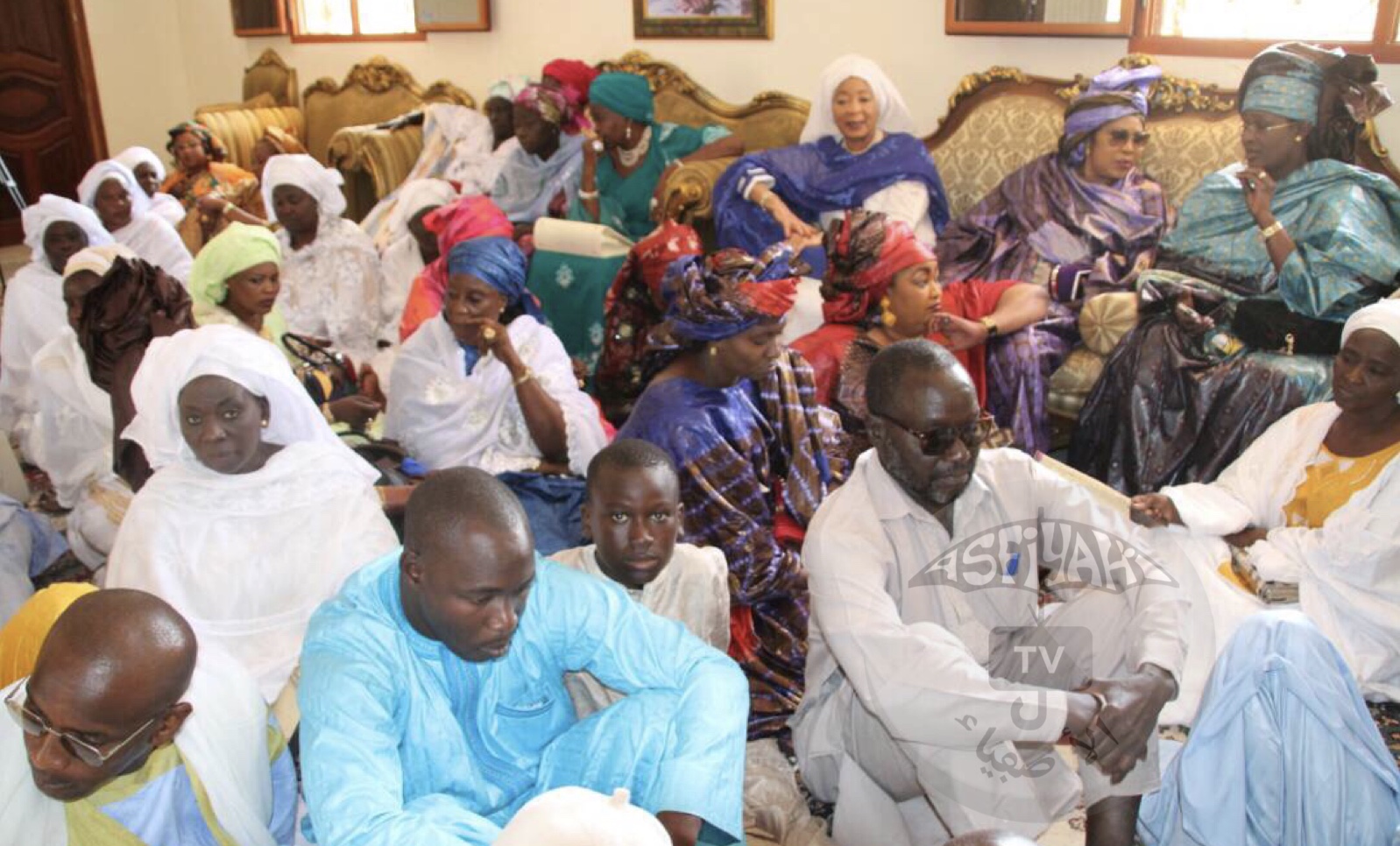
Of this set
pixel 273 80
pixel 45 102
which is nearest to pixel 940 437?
pixel 273 80

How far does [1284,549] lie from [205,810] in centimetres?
247

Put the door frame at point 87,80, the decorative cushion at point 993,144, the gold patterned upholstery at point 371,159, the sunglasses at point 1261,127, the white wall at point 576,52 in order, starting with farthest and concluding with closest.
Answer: the door frame at point 87,80
the gold patterned upholstery at point 371,159
the white wall at point 576,52
the decorative cushion at point 993,144
the sunglasses at point 1261,127

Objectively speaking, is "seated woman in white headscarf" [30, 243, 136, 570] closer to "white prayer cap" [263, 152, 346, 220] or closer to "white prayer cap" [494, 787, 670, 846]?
"white prayer cap" [263, 152, 346, 220]

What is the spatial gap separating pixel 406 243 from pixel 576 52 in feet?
7.51

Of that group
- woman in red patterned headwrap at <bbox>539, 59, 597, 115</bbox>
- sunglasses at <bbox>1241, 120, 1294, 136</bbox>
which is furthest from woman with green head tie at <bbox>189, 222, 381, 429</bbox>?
sunglasses at <bbox>1241, 120, 1294, 136</bbox>

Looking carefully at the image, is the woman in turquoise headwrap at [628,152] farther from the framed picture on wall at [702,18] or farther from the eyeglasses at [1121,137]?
the eyeglasses at [1121,137]

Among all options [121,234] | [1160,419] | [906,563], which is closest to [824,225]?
[1160,419]

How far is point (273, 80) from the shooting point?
9.38 m

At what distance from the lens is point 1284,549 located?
9.21ft

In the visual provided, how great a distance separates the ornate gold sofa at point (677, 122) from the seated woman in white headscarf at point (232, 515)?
2991 millimetres

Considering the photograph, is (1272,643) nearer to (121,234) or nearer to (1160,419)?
(1160,419)

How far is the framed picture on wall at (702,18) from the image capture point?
6390 millimetres

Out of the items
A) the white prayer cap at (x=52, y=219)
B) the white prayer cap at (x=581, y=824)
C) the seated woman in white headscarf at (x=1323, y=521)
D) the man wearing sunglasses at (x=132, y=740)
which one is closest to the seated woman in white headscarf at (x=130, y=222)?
the white prayer cap at (x=52, y=219)

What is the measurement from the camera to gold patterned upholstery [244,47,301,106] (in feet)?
30.5
